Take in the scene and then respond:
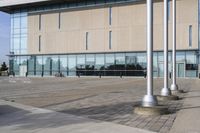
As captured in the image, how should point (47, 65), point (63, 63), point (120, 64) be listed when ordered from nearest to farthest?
point (120, 64) → point (63, 63) → point (47, 65)

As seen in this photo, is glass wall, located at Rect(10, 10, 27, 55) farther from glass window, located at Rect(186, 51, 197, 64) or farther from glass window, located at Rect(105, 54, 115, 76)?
glass window, located at Rect(186, 51, 197, 64)

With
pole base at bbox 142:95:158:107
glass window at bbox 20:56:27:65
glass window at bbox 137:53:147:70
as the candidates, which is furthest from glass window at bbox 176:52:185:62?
pole base at bbox 142:95:158:107

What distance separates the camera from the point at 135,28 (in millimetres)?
57719

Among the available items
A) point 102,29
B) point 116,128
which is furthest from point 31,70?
point 116,128

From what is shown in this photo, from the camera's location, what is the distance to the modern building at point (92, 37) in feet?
180

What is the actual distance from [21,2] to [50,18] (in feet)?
20.2

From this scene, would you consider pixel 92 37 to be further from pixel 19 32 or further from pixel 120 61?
pixel 19 32

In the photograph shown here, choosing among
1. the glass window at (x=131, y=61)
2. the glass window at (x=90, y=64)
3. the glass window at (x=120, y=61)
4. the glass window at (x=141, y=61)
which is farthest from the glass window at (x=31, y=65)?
the glass window at (x=141, y=61)

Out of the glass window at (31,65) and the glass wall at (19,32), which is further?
the glass wall at (19,32)

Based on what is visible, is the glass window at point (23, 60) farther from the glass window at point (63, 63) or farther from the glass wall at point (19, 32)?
the glass window at point (63, 63)

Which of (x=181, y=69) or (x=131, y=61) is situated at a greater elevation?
(x=131, y=61)

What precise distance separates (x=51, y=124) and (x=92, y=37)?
5215 centimetres

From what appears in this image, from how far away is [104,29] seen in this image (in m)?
60.5

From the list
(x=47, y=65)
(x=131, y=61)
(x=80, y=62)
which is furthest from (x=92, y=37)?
(x=47, y=65)
